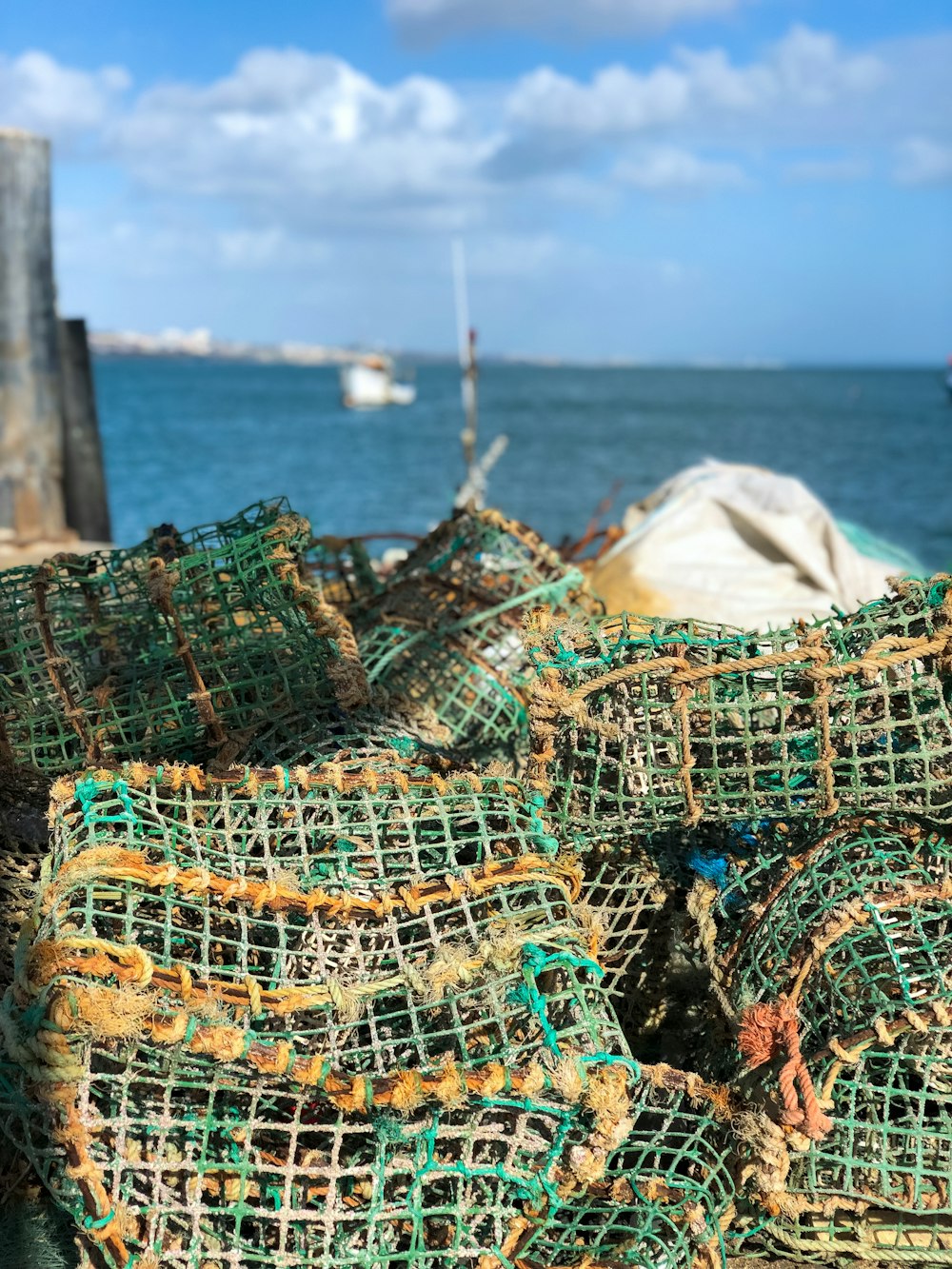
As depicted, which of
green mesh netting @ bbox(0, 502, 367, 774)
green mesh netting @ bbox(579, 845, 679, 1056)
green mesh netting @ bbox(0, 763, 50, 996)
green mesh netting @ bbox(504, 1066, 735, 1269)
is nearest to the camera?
green mesh netting @ bbox(504, 1066, 735, 1269)

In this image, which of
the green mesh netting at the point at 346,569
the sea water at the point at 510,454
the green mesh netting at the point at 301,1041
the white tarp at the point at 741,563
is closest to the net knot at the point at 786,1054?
the green mesh netting at the point at 301,1041

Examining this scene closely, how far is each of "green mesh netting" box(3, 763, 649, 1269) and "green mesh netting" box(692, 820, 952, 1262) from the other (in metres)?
0.31

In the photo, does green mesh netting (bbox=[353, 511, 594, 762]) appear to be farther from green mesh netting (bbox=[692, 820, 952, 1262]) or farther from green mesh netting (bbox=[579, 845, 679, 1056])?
green mesh netting (bbox=[692, 820, 952, 1262])

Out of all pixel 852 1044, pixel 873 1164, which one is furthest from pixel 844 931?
pixel 873 1164

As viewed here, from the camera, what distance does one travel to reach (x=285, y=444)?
150 feet

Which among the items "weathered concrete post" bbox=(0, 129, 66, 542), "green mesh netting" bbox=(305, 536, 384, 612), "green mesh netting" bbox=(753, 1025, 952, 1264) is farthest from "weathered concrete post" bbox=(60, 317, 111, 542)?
"green mesh netting" bbox=(753, 1025, 952, 1264)

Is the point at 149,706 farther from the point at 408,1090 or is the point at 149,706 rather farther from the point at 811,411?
the point at 811,411

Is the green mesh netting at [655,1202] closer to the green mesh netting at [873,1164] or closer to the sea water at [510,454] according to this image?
the green mesh netting at [873,1164]

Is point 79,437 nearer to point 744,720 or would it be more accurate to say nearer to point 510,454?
point 744,720

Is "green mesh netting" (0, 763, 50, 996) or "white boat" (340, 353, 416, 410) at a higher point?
"white boat" (340, 353, 416, 410)

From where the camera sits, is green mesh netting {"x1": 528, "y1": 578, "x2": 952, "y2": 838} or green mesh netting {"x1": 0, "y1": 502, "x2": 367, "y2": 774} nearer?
green mesh netting {"x1": 528, "y1": 578, "x2": 952, "y2": 838}

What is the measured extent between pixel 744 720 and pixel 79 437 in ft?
24.4

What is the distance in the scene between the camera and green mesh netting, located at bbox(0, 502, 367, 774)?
273 cm

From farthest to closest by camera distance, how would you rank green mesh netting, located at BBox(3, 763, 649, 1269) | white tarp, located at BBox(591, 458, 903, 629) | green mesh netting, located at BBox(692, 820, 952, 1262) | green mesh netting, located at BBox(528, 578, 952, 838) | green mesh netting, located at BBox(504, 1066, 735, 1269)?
white tarp, located at BBox(591, 458, 903, 629)
green mesh netting, located at BBox(528, 578, 952, 838)
green mesh netting, located at BBox(692, 820, 952, 1262)
green mesh netting, located at BBox(504, 1066, 735, 1269)
green mesh netting, located at BBox(3, 763, 649, 1269)
